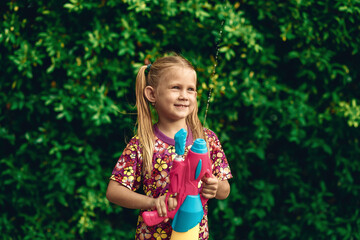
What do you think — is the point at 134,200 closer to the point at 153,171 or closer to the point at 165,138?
the point at 153,171

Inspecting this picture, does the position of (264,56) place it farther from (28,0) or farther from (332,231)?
(28,0)

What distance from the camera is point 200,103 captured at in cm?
277

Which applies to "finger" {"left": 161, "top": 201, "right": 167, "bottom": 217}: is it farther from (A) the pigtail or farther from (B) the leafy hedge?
(B) the leafy hedge

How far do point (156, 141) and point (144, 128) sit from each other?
0.28 ft

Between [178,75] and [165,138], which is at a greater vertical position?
[178,75]

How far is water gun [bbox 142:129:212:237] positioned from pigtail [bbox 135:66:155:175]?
0.81ft

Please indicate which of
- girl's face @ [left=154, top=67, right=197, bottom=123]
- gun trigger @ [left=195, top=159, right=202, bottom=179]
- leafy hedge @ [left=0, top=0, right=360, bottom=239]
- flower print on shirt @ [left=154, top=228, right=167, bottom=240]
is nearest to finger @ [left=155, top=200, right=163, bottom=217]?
gun trigger @ [left=195, top=159, right=202, bottom=179]

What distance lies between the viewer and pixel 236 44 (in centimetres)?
262

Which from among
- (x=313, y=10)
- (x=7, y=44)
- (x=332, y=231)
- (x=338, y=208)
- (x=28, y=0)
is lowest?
(x=332, y=231)

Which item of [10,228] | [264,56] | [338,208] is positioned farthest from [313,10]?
[10,228]

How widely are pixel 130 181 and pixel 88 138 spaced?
4.35 ft

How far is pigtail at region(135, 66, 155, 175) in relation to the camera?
164 cm

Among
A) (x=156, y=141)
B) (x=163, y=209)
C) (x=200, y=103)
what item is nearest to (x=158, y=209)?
(x=163, y=209)

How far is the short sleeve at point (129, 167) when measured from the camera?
5.26 feet
